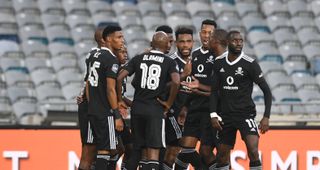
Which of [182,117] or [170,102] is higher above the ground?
[170,102]

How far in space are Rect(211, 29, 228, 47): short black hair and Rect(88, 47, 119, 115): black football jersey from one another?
148 cm

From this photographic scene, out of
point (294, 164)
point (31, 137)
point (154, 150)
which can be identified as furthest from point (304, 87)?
point (154, 150)

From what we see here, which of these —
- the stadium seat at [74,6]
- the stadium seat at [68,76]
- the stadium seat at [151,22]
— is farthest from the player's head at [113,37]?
the stadium seat at [74,6]

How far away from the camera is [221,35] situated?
11.3m

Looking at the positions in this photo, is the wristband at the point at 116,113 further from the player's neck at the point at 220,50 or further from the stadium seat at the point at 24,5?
the stadium seat at the point at 24,5

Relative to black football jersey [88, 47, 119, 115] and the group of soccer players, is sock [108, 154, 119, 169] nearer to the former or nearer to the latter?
the group of soccer players

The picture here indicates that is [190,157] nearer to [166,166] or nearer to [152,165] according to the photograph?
[166,166]

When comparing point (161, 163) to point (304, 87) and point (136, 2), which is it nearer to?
point (304, 87)

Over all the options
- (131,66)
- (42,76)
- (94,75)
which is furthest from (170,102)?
(42,76)

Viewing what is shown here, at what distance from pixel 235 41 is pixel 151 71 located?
42.0 inches

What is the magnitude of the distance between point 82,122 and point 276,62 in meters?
9.08

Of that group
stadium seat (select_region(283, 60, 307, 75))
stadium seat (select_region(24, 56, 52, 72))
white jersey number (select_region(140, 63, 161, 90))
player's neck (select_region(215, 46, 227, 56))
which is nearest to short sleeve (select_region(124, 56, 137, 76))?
white jersey number (select_region(140, 63, 161, 90))

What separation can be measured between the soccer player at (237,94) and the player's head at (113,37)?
4.19 ft

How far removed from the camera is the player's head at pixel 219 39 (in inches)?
442
